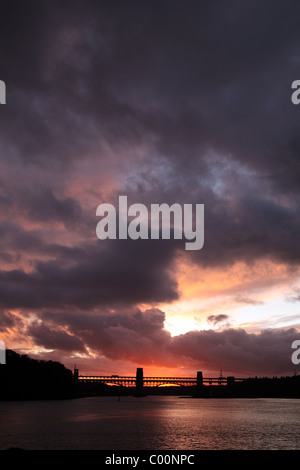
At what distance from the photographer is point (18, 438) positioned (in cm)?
6391
